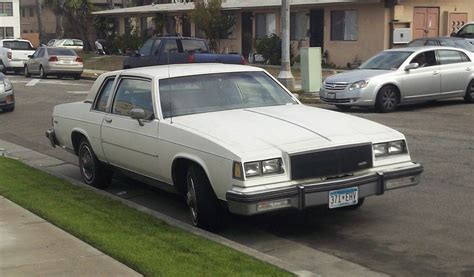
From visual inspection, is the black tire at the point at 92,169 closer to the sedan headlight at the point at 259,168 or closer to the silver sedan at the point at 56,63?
the sedan headlight at the point at 259,168

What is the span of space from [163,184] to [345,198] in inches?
79.8

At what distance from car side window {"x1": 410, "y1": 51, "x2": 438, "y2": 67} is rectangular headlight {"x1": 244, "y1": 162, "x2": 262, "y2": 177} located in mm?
11829

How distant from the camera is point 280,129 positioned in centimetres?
689

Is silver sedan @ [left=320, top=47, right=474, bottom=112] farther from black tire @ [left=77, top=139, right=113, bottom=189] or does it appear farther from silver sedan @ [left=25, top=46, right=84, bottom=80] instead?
silver sedan @ [left=25, top=46, right=84, bottom=80]

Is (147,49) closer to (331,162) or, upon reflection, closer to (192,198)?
(192,198)

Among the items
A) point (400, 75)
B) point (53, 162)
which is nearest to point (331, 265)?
point (53, 162)

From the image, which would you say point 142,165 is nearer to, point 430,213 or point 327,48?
point 430,213

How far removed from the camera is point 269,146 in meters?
6.50

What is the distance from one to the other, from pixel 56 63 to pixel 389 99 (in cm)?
1877

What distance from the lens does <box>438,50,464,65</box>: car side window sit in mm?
17594

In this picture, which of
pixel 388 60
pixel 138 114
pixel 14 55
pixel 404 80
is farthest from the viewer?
pixel 14 55

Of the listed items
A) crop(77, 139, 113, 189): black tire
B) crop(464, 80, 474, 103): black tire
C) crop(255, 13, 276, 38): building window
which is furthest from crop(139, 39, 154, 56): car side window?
crop(77, 139, 113, 189): black tire

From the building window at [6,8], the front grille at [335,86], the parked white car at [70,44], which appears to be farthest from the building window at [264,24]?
the building window at [6,8]

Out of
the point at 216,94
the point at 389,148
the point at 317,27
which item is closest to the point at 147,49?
the point at 317,27
